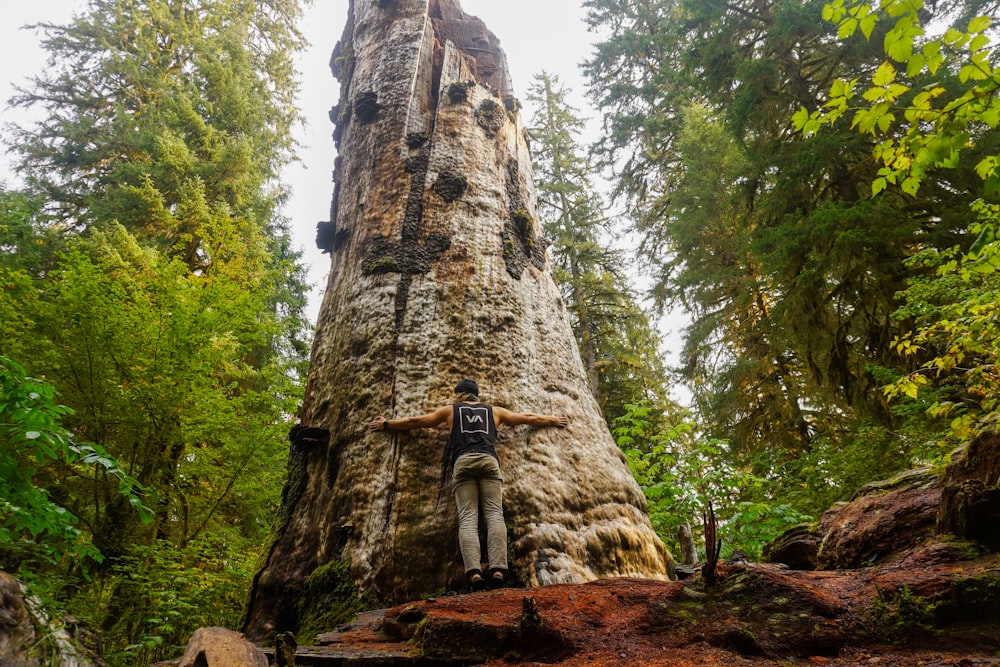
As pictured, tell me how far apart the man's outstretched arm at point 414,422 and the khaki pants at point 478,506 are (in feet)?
1.29

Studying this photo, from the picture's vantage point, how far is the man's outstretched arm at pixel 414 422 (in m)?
3.47

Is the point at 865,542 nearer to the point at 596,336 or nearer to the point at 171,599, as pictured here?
the point at 171,599

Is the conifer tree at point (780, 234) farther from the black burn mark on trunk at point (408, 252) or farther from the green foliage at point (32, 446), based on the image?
the green foliage at point (32, 446)

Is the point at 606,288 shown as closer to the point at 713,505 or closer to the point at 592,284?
the point at 592,284

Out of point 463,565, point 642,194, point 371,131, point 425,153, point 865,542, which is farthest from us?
point 642,194

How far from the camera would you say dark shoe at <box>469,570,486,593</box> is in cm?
287

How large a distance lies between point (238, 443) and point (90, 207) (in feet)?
21.9

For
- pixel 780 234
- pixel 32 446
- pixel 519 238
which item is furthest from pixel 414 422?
pixel 780 234

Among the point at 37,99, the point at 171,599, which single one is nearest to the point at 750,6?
the point at 171,599

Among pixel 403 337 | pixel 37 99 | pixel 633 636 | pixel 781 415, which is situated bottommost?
pixel 633 636

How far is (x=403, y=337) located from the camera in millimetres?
3939

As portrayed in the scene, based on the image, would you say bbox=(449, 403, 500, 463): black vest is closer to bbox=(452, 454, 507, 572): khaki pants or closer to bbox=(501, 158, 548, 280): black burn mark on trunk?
bbox=(452, 454, 507, 572): khaki pants

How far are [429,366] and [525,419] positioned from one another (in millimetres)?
832

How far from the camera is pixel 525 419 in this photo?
12.0 ft
